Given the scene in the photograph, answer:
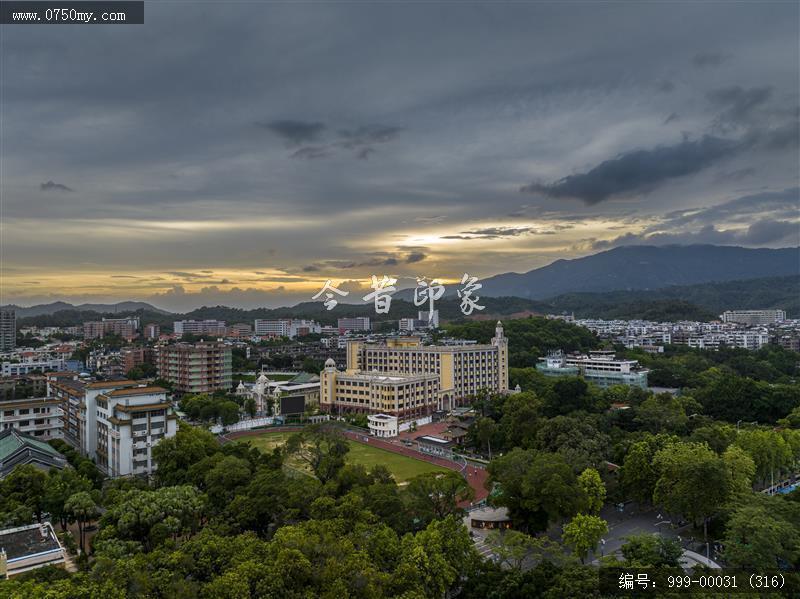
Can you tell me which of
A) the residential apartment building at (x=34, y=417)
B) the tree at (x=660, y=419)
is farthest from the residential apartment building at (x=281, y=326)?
the tree at (x=660, y=419)

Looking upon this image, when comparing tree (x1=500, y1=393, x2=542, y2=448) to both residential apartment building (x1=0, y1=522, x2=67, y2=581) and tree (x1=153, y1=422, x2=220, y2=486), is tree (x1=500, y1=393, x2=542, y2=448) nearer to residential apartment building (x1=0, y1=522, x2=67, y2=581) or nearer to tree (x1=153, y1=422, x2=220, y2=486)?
tree (x1=153, y1=422, x2=220, y2=486)

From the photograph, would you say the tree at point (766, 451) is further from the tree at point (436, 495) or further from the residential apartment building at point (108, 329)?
the residential apartment building at point (108, 329)

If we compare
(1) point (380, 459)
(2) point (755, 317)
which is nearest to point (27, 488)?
(1) point (380, 459)

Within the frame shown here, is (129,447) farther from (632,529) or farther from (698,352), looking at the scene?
(698,352)

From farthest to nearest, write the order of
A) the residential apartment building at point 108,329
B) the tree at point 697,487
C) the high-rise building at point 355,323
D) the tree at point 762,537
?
the high-rise building at point 355,323
the residential apartment building at point 108,329
the tree at point 697,487
the tree at point 762,537

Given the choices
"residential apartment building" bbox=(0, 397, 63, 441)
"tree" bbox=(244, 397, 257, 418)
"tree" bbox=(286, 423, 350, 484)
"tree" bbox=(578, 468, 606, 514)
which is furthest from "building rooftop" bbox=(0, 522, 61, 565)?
"tree" bbox=(244, 397, 257, 418)

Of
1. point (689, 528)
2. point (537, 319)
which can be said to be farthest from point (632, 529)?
point (537, 319)
